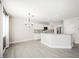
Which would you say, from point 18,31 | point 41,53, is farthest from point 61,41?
point 18,31

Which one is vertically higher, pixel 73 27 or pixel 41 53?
pixel 73 27

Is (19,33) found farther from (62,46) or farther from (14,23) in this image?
(62,46)

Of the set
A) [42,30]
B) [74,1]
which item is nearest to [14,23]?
[42,30]

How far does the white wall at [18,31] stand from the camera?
856 centimetres

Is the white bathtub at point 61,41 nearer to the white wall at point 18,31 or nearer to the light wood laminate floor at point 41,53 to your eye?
the light wood laminate floor at point 41,53

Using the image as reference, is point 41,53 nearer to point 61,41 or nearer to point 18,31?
point 61,41

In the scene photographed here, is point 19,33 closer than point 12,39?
No

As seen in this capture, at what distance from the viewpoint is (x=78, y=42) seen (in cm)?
797

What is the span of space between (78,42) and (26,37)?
18.3ft

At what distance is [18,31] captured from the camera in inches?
358

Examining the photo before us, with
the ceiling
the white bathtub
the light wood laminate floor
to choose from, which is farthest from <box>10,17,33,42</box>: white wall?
the white bathtub

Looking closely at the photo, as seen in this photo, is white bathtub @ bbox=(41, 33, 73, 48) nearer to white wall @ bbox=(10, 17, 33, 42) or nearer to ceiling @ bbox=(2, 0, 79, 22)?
ceiling @ bbox=(2, 0, 79, 22)

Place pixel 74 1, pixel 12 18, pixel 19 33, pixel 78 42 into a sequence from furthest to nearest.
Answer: pixel 19 33 < pixel 12 18 < pixel 78 42 < pixel 74 1

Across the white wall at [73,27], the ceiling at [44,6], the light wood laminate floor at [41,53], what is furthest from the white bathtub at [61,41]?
the white wall at [73,27]
